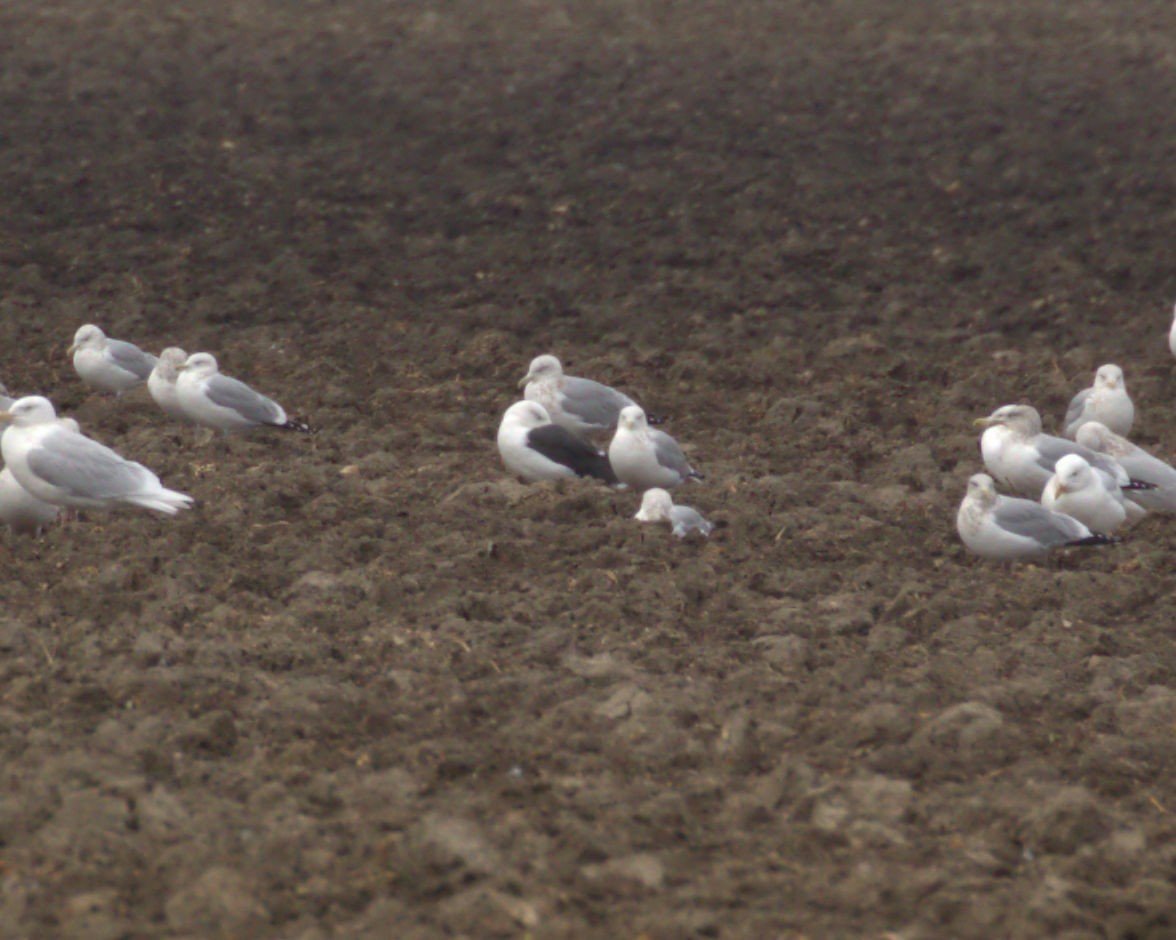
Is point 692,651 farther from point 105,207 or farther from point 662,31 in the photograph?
point 662,31

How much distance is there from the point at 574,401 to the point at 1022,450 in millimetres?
2949

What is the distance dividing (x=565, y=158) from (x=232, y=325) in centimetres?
467

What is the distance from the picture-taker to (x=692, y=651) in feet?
23.5

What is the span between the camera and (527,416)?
32.1ft

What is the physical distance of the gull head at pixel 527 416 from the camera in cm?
976

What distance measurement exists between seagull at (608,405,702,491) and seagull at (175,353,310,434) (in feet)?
7.89

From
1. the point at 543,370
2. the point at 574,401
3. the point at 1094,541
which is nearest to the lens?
the point at 1094,541

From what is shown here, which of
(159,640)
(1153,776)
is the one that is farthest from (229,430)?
(1153,776)

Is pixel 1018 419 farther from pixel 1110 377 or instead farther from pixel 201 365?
pixel 201 365

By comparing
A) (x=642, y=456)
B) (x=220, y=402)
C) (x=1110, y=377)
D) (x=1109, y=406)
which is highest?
(x=1110, y=377)

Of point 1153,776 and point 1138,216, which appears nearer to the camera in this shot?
point 1153,776

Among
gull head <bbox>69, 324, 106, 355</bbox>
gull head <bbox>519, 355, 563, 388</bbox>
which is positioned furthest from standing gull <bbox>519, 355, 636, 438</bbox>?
gull head <bbox>69, 324, 106, 355</bbox>

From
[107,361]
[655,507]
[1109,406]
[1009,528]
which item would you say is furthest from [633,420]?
[107,361]

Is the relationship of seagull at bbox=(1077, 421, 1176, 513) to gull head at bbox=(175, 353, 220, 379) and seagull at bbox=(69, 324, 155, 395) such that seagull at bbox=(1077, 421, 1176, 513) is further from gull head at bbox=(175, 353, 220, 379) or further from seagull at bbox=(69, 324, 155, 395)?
seagull at bbox=(69, 324, 155, 395)
